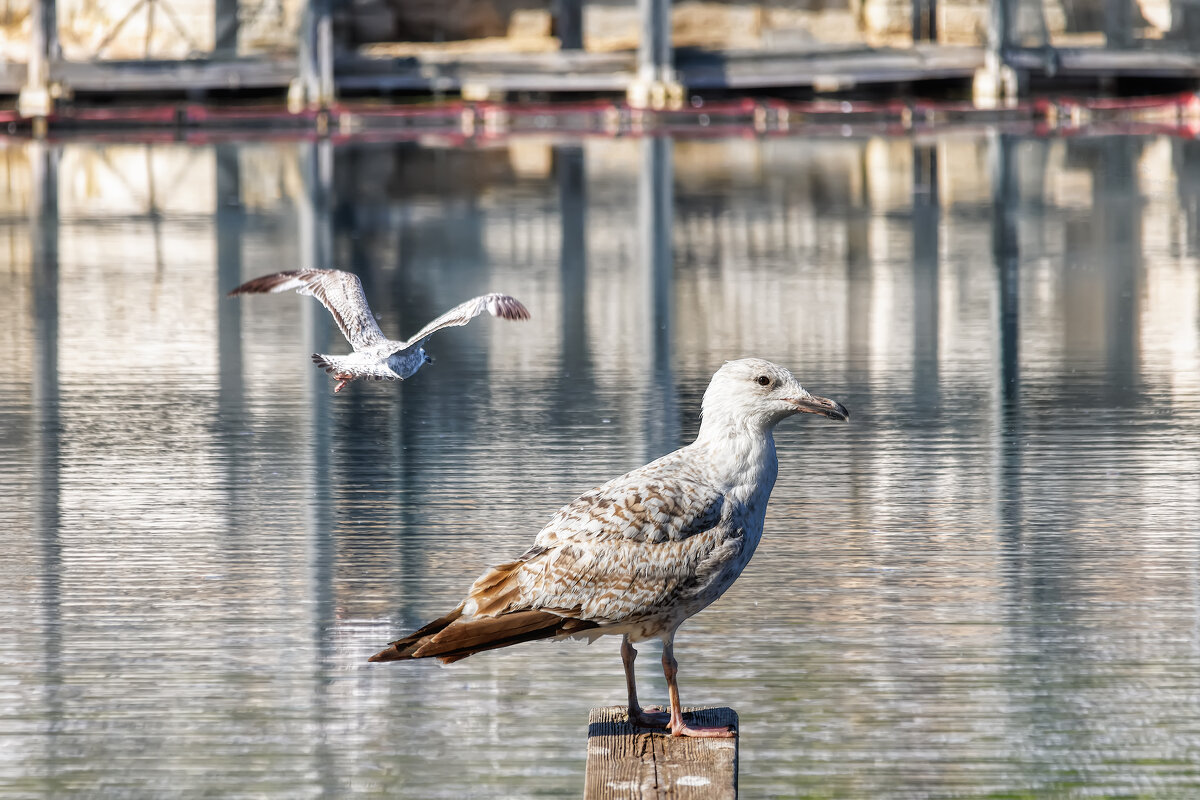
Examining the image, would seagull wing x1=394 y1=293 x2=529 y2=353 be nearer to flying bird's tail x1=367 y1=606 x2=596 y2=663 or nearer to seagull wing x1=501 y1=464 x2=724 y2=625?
seagull wing x1=501 y1=464 x2=724 y2=625

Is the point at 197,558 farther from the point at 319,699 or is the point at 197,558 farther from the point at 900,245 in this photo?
the point at 900,245

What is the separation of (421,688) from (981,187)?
48.8 ft

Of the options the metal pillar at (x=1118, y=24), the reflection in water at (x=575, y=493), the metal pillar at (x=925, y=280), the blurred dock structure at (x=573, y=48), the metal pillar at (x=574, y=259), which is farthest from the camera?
the metal pillar at (x=1118, y=24)

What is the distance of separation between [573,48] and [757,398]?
2590cm

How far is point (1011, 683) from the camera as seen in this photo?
18.9 ft

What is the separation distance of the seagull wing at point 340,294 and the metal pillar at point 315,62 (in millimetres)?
22127

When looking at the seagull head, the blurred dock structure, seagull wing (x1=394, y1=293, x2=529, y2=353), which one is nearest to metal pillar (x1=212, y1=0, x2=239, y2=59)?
the blurred dock structure

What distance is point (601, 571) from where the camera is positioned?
15.7 ft

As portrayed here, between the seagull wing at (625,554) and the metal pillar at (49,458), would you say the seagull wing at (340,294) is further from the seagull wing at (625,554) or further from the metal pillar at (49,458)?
the seagull wing at (625,554)

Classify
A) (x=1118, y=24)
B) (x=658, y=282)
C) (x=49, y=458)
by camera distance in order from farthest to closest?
(x=1118, y=24)
(x=658, y=282)
(x=49, y=458)

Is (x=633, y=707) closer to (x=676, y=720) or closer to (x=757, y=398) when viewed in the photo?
(x=676, y=720)

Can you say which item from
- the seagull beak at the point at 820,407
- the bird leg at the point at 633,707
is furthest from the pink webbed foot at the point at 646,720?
the seagull beak at the point at 820,407

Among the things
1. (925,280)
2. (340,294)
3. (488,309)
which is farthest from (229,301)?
(488,309)

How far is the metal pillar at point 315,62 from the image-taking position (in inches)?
1133
